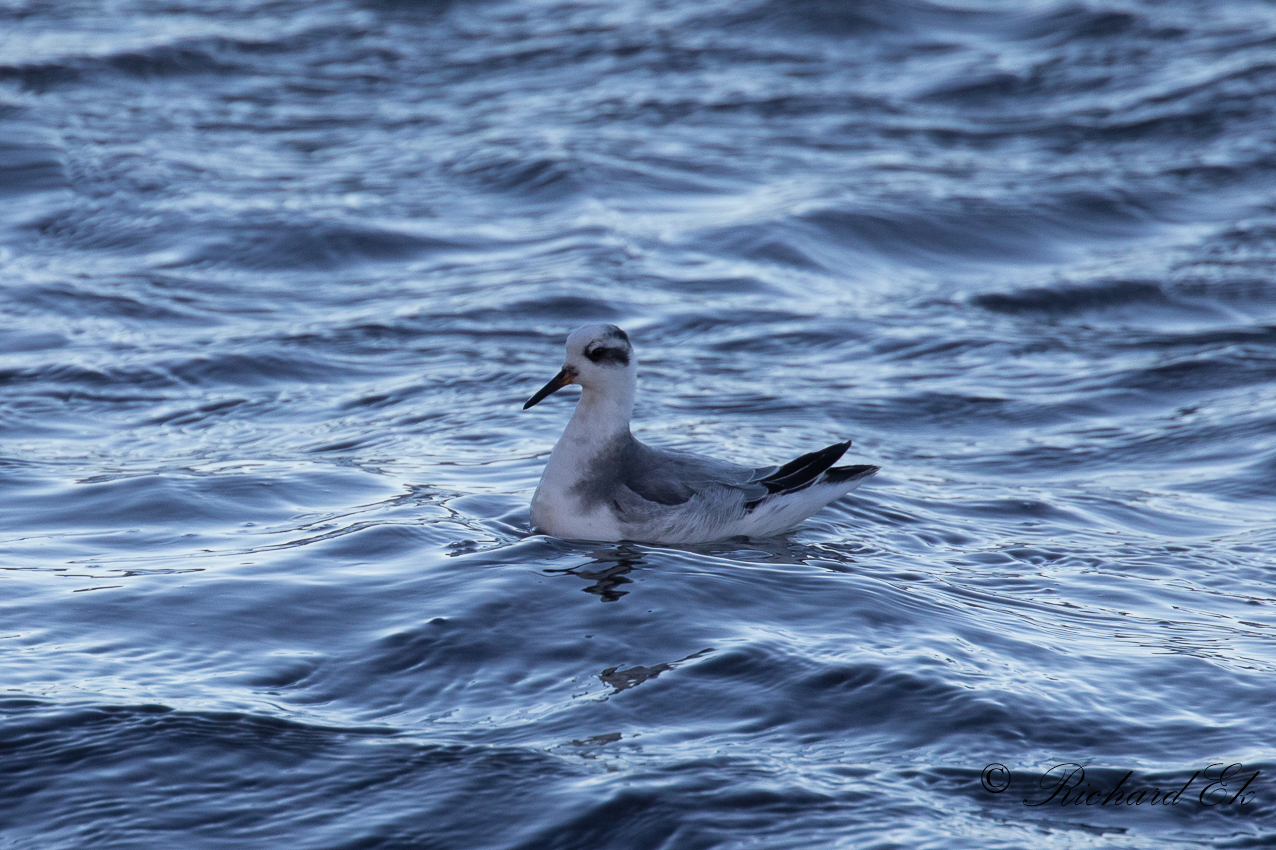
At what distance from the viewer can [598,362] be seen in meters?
8.29

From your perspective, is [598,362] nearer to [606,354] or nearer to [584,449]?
[606,354]

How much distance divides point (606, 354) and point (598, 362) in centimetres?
6

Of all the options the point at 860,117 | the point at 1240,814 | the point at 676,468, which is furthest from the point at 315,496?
the point at 860,117

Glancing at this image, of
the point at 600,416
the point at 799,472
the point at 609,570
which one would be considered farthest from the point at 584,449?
the point at 799,472

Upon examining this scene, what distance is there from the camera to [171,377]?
1166 cm

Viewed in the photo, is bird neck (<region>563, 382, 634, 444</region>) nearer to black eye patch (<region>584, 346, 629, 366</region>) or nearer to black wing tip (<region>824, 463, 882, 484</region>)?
black eye patch (<region>584, 346, 629, 366</region>)

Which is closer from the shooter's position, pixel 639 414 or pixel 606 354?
pixel 606 354

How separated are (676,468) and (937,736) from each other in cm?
264

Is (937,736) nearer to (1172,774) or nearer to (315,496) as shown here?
(1172,774)

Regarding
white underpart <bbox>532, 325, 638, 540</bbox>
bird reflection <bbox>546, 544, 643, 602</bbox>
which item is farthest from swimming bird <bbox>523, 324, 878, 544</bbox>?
bird reflection <bbox>546, 544, 643, 602</bbox>

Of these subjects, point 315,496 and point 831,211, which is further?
point 831,211

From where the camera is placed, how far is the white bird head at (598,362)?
8.22 metres

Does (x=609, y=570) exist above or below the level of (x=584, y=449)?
below

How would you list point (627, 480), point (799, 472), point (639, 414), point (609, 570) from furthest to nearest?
point (639, 414) → point (799, 472) → point (627, 480) → point (609, 570)
